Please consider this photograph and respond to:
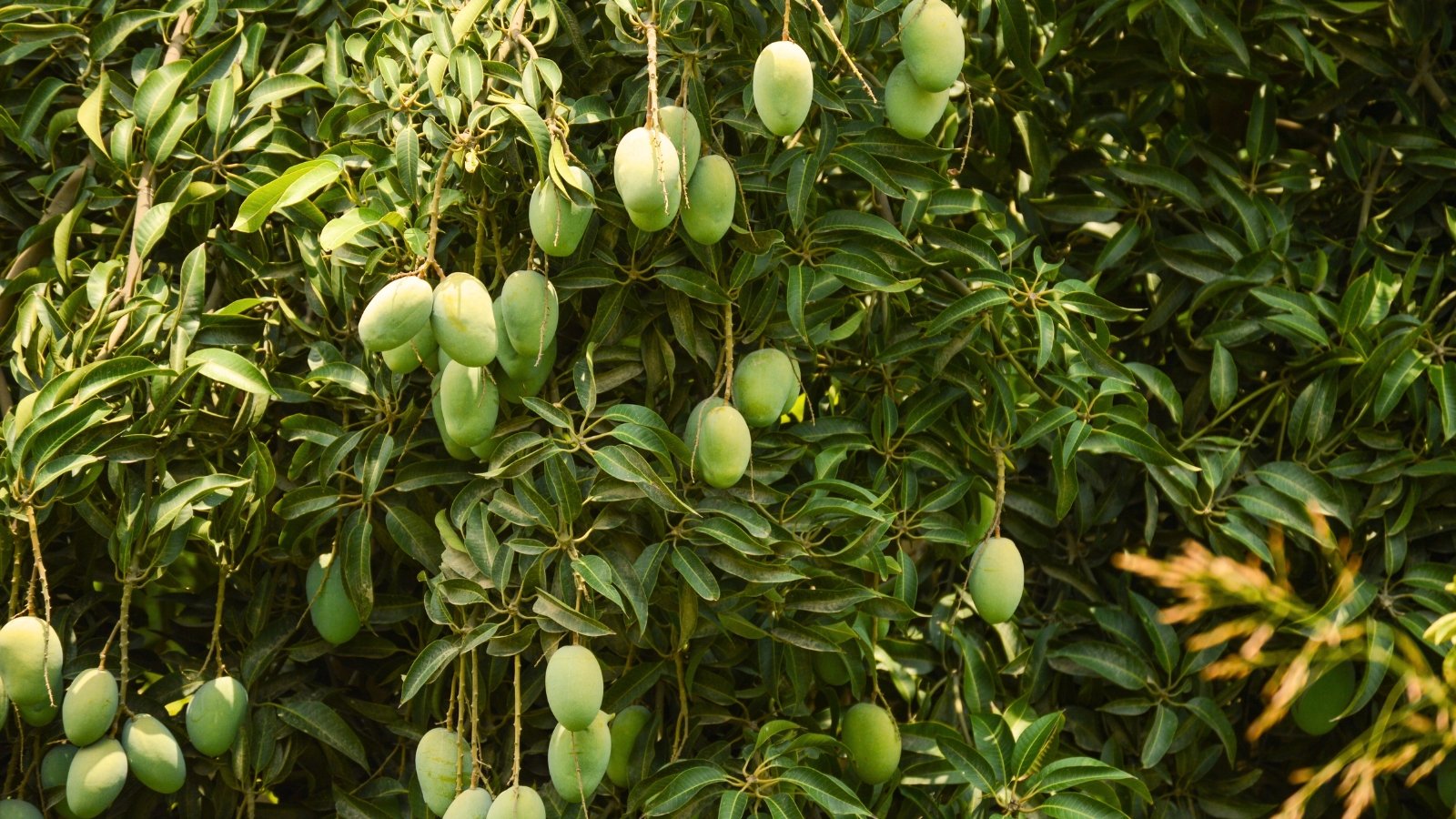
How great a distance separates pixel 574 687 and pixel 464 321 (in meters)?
0.33

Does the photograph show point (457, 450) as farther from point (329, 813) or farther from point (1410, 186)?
point (1410, 186)

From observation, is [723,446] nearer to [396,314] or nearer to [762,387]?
[762,387]

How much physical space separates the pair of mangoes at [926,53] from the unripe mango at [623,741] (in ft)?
2.22

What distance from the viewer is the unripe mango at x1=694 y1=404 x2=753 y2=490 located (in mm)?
1264

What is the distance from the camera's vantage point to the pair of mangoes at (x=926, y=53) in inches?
50.6

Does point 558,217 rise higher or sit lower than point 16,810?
higher

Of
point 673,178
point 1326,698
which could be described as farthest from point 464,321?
point 1326,698

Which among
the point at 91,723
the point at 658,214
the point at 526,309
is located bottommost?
the point at 91,723

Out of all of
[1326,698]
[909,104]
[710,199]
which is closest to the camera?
[710,199]

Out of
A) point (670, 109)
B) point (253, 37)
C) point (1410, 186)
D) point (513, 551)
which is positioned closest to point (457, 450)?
point (513, 551)

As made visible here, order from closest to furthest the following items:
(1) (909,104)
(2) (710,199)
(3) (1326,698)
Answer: (2) (710,199), (1) (909,104), (3) (1326,698)

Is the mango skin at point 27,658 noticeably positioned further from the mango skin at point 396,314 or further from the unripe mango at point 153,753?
the mango skin at point 396,314

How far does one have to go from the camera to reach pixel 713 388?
4.63 feet

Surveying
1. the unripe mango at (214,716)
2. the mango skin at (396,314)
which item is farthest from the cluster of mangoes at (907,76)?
the unripe mango at (214,716)
